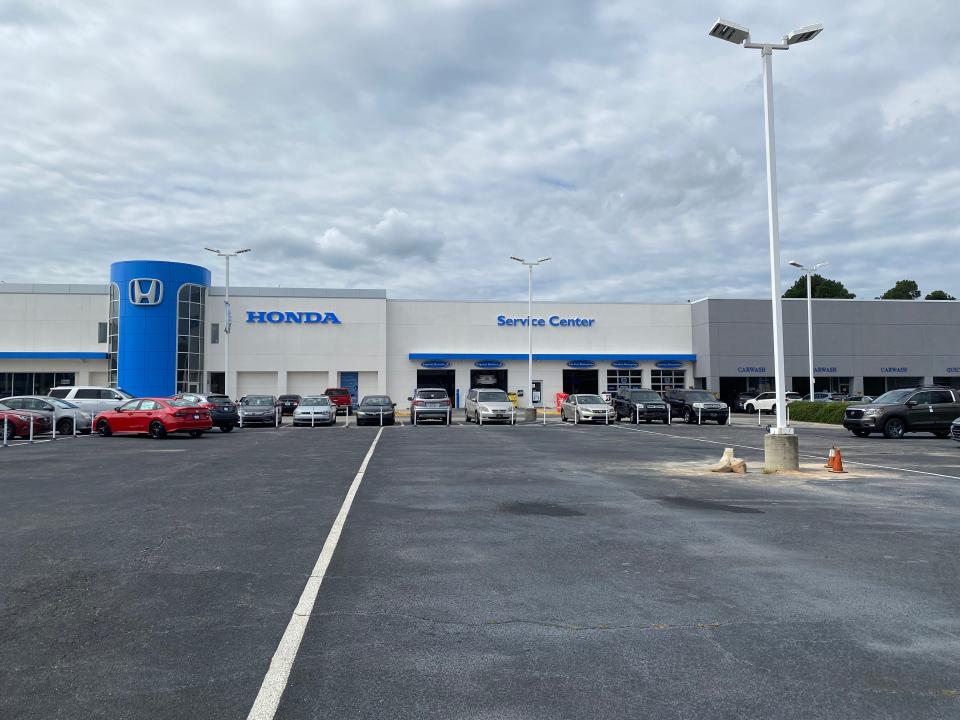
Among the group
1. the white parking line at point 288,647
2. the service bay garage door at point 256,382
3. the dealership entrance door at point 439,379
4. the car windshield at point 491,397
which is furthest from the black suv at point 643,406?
the white parking line at point 288,647

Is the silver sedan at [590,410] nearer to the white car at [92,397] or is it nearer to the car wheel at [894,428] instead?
the car wheel at [894,428]

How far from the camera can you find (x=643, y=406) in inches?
1409

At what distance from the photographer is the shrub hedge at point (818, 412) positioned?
3662 centimetres

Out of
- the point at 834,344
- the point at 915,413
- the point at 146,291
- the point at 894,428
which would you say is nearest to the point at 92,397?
the point at 146,291

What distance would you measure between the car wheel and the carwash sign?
38.3m

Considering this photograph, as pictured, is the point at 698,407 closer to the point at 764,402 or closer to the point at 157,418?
the point at 764,402

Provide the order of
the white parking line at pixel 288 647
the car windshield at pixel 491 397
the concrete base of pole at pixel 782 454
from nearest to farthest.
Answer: the white parking line at pixel 288 647
the concrete base of pole at pixel 782 454
the car windshield at pixel 491 397

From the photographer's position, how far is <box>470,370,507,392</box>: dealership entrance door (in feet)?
182

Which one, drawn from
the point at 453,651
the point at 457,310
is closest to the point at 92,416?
the point at 453,651

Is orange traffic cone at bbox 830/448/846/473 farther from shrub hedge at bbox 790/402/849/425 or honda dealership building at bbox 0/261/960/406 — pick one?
honda dealership building at bbox 0/261/960/406

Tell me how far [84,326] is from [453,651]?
2163 inches

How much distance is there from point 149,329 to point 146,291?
8.67 feet

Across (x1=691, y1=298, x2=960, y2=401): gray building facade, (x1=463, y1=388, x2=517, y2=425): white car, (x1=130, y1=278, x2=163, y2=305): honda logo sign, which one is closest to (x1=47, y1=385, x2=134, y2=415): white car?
(x1=463, y1=388, x2=517, y2=425): white car

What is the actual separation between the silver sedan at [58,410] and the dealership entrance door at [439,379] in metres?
30.2
